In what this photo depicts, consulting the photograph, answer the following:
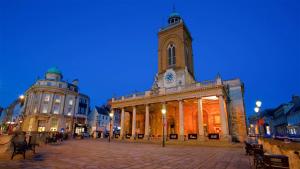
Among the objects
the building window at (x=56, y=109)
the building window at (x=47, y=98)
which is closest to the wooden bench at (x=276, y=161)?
the building window at (x=56, y=109)

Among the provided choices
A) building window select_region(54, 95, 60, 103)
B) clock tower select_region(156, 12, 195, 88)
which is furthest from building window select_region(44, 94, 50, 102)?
clock tower select_region(156, 12, 195, 88)

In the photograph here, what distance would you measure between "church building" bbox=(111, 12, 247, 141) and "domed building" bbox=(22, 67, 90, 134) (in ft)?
68.3

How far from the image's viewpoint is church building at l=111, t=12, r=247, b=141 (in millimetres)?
24453

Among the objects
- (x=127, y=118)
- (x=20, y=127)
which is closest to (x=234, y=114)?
(x=127, y=118)

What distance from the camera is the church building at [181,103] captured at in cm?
2445

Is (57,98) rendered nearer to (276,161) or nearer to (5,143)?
(5,143)

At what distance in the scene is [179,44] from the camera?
36.0 meters

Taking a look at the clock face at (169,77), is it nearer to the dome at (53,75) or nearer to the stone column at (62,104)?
the stone column at (62,104)

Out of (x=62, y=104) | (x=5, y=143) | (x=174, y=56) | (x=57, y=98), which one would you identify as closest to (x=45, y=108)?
(x=57, y=98)

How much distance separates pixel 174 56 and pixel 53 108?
37141 millimetres

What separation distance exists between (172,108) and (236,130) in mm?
11788

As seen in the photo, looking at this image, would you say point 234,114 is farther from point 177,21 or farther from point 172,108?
point 177,21

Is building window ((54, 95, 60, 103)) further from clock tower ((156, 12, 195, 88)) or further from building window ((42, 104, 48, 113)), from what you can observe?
clock tower ((156, 12, 195, 88))

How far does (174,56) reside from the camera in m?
36.6
